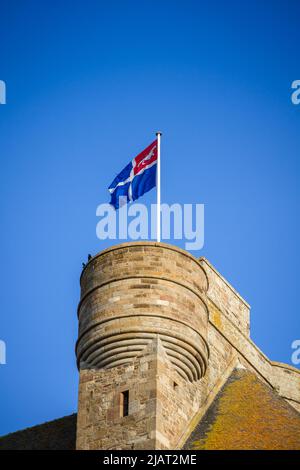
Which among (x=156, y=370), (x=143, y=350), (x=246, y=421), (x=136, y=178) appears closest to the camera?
(x=156, y=370)

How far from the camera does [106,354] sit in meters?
39.1

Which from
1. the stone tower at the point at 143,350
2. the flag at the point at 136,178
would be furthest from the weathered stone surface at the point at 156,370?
the flag at the point at 136,178

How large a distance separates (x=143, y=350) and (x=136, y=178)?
6.68 metres

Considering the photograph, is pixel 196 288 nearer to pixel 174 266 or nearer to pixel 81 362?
pixel 174 266

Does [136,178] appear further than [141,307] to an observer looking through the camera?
Yes

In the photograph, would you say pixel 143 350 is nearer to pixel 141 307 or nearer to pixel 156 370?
pixel 156 370

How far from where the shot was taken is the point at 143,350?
38750 mm

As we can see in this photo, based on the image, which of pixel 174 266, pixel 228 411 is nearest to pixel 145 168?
pixel 174 266

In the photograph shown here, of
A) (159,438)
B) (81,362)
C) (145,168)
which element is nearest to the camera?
(159,438)

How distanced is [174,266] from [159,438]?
5316 mm

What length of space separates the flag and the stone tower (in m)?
3.17

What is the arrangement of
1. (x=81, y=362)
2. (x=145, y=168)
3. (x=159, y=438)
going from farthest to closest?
1. (x=145, y=168)
2. (x=81, y=362)
3. (x=159, y=438)

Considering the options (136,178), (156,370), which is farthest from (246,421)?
(136,178)

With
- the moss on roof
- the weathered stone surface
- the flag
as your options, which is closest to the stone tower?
the weathered stone surface
